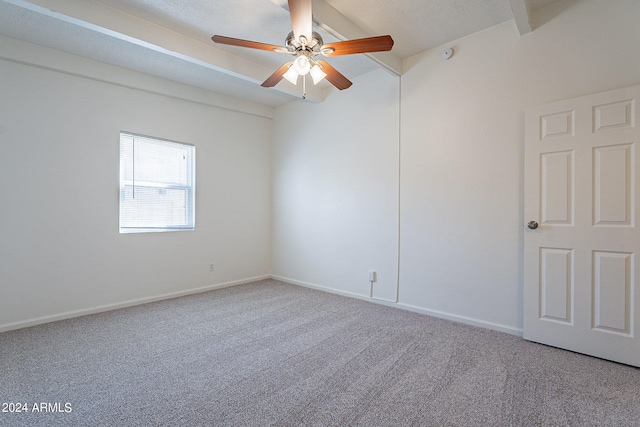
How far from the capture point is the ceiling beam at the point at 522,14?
7.61ft

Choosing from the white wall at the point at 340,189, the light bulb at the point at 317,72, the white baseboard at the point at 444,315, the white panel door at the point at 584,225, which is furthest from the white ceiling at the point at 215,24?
the white baseboard at the point at 444,315

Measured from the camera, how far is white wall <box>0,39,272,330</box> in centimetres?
299

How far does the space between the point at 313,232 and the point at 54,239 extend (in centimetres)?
307

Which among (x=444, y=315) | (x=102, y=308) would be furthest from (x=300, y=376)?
(x=102, y=308)

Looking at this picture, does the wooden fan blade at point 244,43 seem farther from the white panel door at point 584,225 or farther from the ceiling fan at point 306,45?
the white panel door at point 584,225

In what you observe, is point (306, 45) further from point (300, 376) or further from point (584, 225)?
point (584, 225)

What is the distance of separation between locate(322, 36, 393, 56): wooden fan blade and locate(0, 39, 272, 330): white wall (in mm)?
2761

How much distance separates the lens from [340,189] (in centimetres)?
418

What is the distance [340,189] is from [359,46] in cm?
219

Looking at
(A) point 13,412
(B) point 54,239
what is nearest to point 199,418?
(A) point 13,412

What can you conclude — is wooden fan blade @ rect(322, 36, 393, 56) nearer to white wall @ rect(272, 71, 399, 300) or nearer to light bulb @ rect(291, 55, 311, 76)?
light bulb @ rect(291, 55, 311, 76)

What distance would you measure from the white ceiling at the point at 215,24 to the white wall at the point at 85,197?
1.37ft

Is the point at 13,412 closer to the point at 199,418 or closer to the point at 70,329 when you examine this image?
the point at 199,418

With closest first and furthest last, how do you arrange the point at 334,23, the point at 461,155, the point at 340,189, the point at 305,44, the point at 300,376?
the point at 300,376 < the point at 305,44 < the point at 334,23 < the point at 461,155 < the point at 340,189
